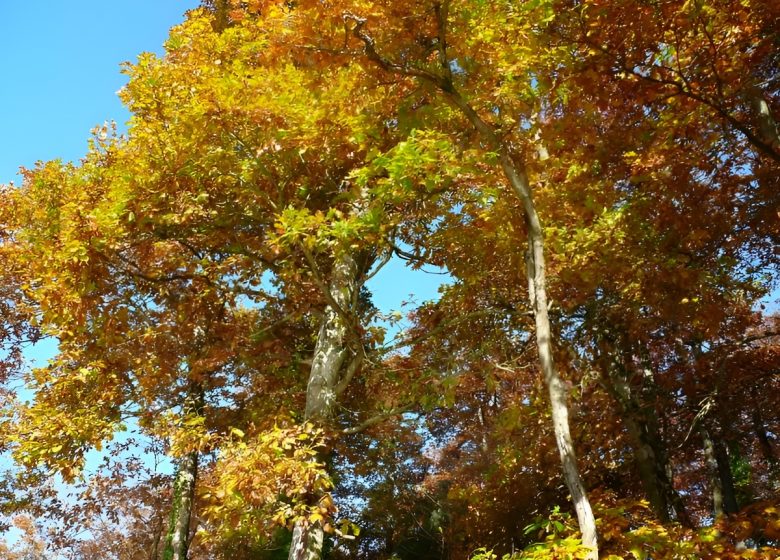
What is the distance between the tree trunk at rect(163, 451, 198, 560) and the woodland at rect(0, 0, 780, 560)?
71mm

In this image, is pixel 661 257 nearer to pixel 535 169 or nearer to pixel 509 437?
pixel 535 169

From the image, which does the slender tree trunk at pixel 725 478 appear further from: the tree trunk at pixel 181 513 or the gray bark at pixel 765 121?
the tree trunk at pixel 181 513

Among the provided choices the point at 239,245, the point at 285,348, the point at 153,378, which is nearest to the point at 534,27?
the point at 239,245

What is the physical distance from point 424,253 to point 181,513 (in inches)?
242

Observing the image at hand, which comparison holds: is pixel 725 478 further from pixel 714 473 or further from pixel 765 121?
pixel 765 121

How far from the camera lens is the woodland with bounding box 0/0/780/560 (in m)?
4.78

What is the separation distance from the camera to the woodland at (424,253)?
478cm

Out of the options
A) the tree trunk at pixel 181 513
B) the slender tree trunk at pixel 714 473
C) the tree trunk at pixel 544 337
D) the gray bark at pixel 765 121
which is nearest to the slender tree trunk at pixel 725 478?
the slender tree trunk at pixel 714 473

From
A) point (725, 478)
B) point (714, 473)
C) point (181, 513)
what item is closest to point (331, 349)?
point (181, 513)

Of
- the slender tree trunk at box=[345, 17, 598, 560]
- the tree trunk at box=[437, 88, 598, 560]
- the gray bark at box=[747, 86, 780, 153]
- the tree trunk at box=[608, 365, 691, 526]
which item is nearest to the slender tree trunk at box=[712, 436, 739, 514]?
the tree trunk at box=[608, 365, 691, 526]

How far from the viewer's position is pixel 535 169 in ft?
19.3

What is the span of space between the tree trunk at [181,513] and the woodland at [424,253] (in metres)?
0.07

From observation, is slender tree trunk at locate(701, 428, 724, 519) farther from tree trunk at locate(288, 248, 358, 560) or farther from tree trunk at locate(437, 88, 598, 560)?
tree trunk at locate(437, 88, 598, 560)

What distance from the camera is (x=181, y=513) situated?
8.78 m
